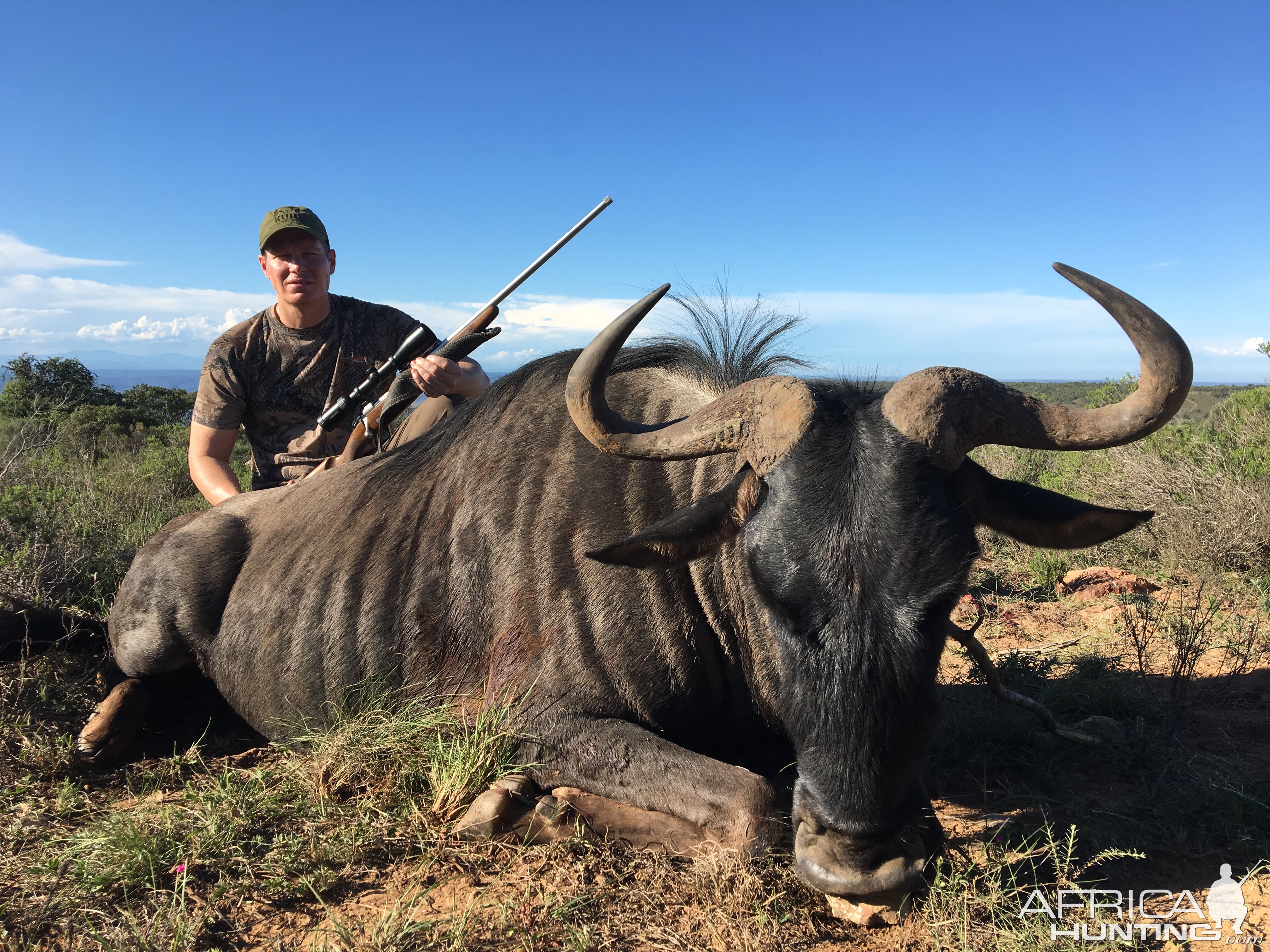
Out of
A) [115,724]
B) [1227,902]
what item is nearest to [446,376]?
[115,724]

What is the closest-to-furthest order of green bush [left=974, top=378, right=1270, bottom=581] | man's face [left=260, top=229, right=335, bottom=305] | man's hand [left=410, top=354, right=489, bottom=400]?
man's hand [left=410, top=354, right=489, bottom=400], man's face [left=260, top=229, right=335, bottom=305], green bush [left=974, top=378, right=1270, bottom=581]

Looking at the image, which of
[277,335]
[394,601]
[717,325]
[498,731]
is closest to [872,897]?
[498,731]

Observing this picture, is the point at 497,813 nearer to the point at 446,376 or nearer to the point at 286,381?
the point at 446,376

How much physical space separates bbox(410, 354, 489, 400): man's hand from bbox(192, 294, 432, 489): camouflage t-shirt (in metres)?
0.64

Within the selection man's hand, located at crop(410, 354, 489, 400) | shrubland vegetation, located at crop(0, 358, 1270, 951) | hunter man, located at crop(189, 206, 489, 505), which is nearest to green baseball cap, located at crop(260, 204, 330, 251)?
hunter man, located at crop(189, 206, 489, 505)

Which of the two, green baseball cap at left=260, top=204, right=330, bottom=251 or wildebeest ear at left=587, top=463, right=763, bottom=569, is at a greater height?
green baseball cap at left=260, top=204, right=330, bottom=251

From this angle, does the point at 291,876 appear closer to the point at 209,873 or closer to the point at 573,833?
the point at 209,873

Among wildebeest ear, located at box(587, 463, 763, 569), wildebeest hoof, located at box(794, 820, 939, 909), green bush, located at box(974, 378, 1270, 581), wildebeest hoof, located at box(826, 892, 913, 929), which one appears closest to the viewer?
wildebeest hoof, located at box(794, 820, 939, 909)

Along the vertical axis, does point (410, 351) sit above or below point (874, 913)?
above

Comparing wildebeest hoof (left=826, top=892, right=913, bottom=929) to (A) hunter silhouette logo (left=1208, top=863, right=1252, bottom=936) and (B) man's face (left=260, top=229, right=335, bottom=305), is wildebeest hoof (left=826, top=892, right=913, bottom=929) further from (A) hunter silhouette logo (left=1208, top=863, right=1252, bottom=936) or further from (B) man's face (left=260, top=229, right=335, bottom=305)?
(B) man's face (left=260, top=229, right=335, bottom=305)

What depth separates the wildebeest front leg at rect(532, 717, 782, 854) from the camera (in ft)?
8.84

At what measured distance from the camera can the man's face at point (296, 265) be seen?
5680 mm

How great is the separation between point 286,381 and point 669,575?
3.90 meters

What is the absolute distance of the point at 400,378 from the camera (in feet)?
16.5
